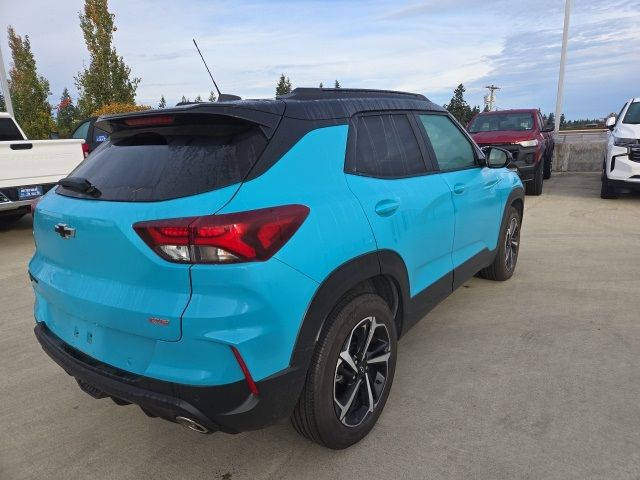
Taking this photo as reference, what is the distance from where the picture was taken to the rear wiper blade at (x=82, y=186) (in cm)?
221

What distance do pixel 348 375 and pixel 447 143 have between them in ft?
6.49

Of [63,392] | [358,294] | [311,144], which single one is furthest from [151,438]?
[311,144]

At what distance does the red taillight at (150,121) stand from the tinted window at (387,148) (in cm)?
93

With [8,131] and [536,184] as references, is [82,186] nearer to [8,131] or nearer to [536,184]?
[8,131]

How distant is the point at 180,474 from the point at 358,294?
1.22 meters

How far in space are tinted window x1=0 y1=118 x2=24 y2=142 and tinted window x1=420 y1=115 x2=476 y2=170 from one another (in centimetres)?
779

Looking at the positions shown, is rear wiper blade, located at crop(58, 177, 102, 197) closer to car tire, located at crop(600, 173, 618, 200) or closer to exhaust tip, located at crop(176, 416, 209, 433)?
exhaust tip, located at crop(176, 416, 209, 433)

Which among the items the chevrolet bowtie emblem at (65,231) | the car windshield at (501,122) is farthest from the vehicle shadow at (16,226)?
the car windshield at (501,122)

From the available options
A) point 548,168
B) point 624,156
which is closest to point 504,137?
point 624,156

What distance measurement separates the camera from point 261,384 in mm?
1896

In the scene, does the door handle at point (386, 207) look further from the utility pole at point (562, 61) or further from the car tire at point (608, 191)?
the utility pole at point (562, 61)

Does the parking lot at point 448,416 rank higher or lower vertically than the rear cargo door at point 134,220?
lower

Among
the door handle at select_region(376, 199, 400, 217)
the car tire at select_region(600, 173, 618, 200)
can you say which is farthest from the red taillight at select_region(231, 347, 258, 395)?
the car tire at select_region(600, 173, 618, 200)

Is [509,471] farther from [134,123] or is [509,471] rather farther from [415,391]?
[134,123]
